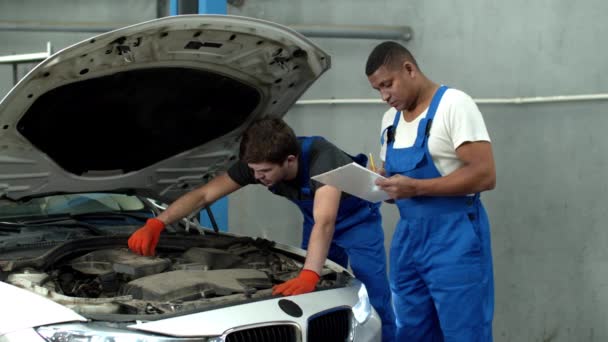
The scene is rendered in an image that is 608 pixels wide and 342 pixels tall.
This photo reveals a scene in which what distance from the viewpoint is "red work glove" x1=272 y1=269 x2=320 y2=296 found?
10.2 feet

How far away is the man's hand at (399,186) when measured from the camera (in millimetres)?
3230

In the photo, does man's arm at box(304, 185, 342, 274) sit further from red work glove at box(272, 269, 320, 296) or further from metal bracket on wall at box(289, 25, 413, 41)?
metal bracket on wall at box(289, 25, 413, 41)

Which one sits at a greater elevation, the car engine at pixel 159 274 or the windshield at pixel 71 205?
the windshield at pixel 71 205

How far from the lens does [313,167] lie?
3.66 m

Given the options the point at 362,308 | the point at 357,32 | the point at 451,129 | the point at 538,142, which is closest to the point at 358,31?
the point at 357,32

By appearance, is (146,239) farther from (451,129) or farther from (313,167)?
(451,129)

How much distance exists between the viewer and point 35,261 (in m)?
3.17

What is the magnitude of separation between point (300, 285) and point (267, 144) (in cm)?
65

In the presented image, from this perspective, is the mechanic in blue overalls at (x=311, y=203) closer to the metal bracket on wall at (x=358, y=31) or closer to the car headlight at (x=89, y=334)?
the car headlight at (x=89, y=334)

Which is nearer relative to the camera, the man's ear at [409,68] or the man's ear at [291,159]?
the man's ear at [409,68]

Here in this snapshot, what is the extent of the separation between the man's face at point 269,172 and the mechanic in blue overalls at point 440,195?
19.3 inches

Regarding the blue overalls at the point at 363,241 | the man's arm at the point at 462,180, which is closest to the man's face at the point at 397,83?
the man's arm at the point at 462,180

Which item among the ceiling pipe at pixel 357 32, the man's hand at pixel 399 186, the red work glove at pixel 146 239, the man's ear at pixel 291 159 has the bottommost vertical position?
the red work glove at pixel 146 239

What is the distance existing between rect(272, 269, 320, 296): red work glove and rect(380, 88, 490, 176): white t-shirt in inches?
27.2
